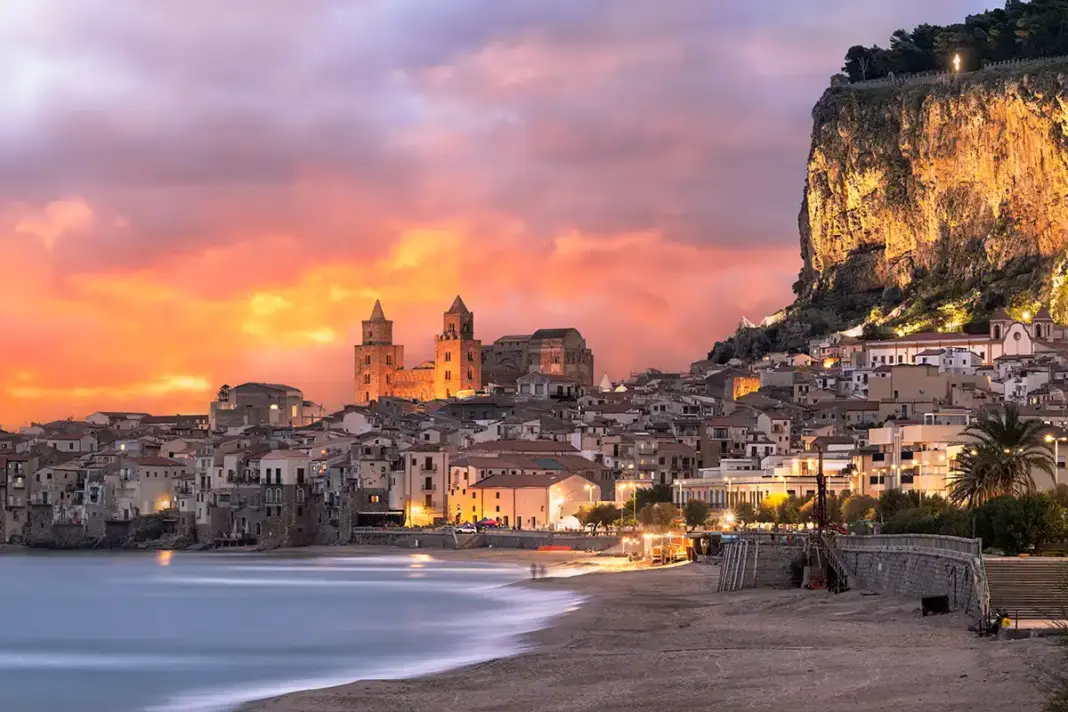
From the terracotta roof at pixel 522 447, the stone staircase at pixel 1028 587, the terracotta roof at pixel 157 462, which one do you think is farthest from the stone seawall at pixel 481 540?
the stone staircase at pixel 1028 587

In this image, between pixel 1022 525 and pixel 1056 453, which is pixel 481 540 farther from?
pixel 1022 525

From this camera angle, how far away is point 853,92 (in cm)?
17675

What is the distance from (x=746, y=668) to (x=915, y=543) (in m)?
12.9

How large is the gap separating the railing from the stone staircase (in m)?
0.58

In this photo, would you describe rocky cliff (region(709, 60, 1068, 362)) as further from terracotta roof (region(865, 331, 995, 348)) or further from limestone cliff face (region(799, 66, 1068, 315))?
terracotta roof (region(865, 331, 995, 348))

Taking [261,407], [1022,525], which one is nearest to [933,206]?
[261,407]

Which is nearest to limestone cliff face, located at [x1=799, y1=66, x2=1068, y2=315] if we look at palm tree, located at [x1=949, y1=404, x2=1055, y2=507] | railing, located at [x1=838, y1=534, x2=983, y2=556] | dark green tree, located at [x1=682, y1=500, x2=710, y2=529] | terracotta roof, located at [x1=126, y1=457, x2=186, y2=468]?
dark green tree, located at [x1=682, y1=500, x2=710, y2=529]

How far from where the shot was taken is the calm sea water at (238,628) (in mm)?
39000

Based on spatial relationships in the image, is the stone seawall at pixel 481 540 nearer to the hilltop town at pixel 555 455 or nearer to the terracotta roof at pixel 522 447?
the hilltop town at pixel 555 455

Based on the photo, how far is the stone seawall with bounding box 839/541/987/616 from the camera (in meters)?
34.8

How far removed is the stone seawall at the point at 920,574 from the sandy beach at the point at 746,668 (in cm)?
59

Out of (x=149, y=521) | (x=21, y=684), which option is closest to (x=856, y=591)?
(x=21, y=684)

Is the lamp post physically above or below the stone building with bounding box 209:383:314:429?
below

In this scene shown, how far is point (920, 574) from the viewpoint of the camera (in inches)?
1592
